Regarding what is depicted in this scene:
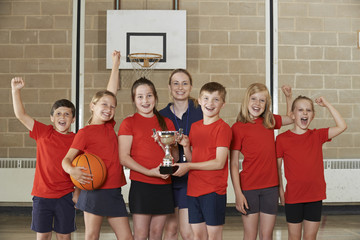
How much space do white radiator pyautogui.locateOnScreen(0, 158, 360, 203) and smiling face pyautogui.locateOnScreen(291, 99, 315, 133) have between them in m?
2.38

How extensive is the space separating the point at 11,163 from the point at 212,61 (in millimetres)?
2814

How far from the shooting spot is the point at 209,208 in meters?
2.24

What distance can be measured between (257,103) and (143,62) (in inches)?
108

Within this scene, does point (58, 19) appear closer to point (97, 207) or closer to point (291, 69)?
point (291, 69)

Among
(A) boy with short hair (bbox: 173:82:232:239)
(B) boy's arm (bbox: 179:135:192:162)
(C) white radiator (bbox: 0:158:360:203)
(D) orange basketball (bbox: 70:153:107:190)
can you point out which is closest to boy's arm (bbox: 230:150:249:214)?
(A) boy with short hair (bbox: 173:82:232:239)

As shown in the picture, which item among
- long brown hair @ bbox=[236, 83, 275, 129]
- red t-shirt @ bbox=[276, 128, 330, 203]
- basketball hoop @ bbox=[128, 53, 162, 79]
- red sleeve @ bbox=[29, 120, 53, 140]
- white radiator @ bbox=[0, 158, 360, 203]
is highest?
basketball hoop @ bbox=[128, 53, 162, 79]

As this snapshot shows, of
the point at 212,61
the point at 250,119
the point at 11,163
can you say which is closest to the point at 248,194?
the point at 250,119

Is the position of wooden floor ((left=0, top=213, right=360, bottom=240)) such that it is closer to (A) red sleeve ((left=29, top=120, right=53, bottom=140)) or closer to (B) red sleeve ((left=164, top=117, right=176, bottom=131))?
(A) red sleeve ((left=29, top=120, right=53, bottom=140))

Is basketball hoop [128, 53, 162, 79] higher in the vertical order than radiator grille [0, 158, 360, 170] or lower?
higher

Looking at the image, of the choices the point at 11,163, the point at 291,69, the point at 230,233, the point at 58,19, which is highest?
the point at 58,19

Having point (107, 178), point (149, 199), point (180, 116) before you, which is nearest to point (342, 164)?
point (180, 116)

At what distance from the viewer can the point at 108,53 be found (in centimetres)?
504

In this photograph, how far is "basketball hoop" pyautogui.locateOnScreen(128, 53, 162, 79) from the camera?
4.98 meters

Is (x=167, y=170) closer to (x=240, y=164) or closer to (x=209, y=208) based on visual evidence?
(x=209, y=208)
